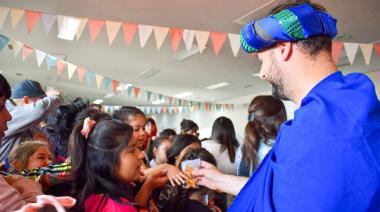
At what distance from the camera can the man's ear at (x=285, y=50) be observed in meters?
0.91

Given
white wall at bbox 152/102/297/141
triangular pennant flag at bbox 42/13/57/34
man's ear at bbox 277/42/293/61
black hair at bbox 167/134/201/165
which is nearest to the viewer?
man's ear at bbox 277/42/293/61

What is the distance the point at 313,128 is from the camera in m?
0.72

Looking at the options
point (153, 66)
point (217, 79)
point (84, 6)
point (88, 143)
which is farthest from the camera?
point (217, 79)

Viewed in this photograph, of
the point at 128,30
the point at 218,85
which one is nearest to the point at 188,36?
the point at 128,30

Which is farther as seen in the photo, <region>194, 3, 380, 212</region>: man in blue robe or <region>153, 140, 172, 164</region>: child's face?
<region>153, 140, 172, 164</region>: child's face

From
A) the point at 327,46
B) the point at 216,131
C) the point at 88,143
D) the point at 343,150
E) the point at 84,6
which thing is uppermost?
the point at 84,6

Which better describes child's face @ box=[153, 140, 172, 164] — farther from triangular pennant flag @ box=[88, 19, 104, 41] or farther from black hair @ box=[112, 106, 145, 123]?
triangular pennant flag @ box=[88, 19, 104, 41]

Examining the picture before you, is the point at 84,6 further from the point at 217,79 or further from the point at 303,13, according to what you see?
the point at 217,79

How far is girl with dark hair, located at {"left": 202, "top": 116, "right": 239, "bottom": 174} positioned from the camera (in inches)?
99.1

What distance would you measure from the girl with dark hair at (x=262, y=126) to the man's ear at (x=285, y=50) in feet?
3.12

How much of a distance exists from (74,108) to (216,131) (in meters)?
1.33

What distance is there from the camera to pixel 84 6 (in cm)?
349

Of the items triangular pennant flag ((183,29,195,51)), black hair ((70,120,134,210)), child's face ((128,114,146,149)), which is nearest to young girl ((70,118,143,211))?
black hair ((70,120,134,210))

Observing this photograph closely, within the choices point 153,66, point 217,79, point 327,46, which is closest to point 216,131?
point 327,46
